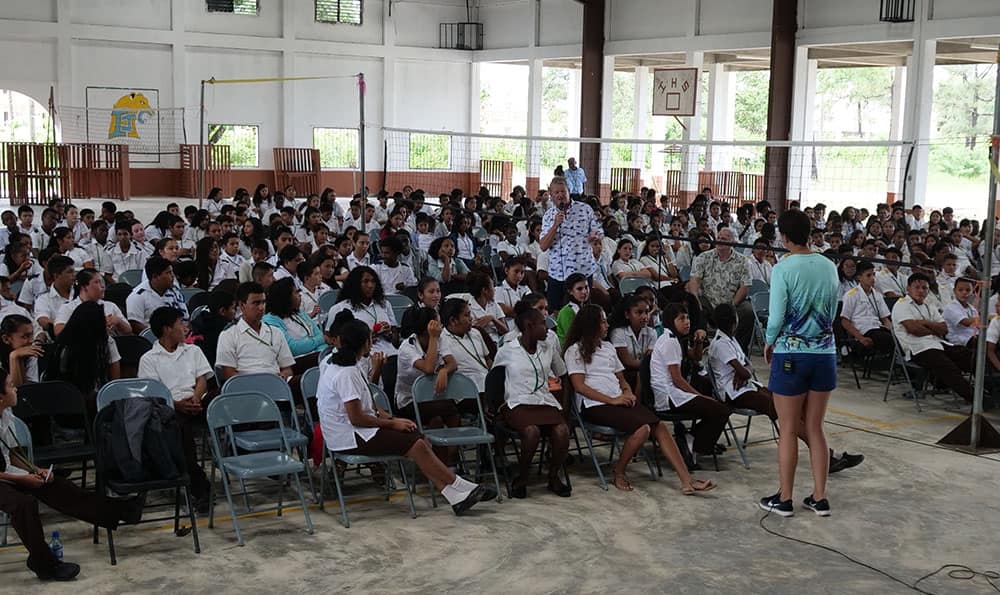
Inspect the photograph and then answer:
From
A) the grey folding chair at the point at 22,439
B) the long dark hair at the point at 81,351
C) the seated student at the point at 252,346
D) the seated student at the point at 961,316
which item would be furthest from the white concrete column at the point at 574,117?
the grey folding chair at the point at 22,439

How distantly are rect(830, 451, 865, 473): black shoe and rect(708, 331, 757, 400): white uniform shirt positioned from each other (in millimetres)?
787

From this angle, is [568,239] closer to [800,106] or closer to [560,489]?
[560,489]

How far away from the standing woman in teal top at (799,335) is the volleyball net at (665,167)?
15.8 m

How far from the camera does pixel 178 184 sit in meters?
27.2

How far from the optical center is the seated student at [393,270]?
1146cm

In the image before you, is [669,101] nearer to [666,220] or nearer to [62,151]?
[666,220]

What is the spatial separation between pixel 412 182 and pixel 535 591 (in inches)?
996

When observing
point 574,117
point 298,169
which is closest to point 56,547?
point 298,169

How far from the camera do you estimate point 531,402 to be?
291 inches

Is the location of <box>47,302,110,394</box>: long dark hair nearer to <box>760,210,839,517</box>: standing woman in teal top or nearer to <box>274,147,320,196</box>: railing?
<box>760,210,839,517</box>: standing woman in teal top

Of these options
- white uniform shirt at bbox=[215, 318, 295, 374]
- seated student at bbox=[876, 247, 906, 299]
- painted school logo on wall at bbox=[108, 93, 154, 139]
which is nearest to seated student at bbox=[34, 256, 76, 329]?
white uniform shirt at bbox=[215, 318, 295, 374]

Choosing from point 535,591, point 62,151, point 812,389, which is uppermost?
point 62,151

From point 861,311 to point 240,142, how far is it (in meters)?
20.7

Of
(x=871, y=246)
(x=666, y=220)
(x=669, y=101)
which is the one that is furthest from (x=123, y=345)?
(x=669, y=101)
